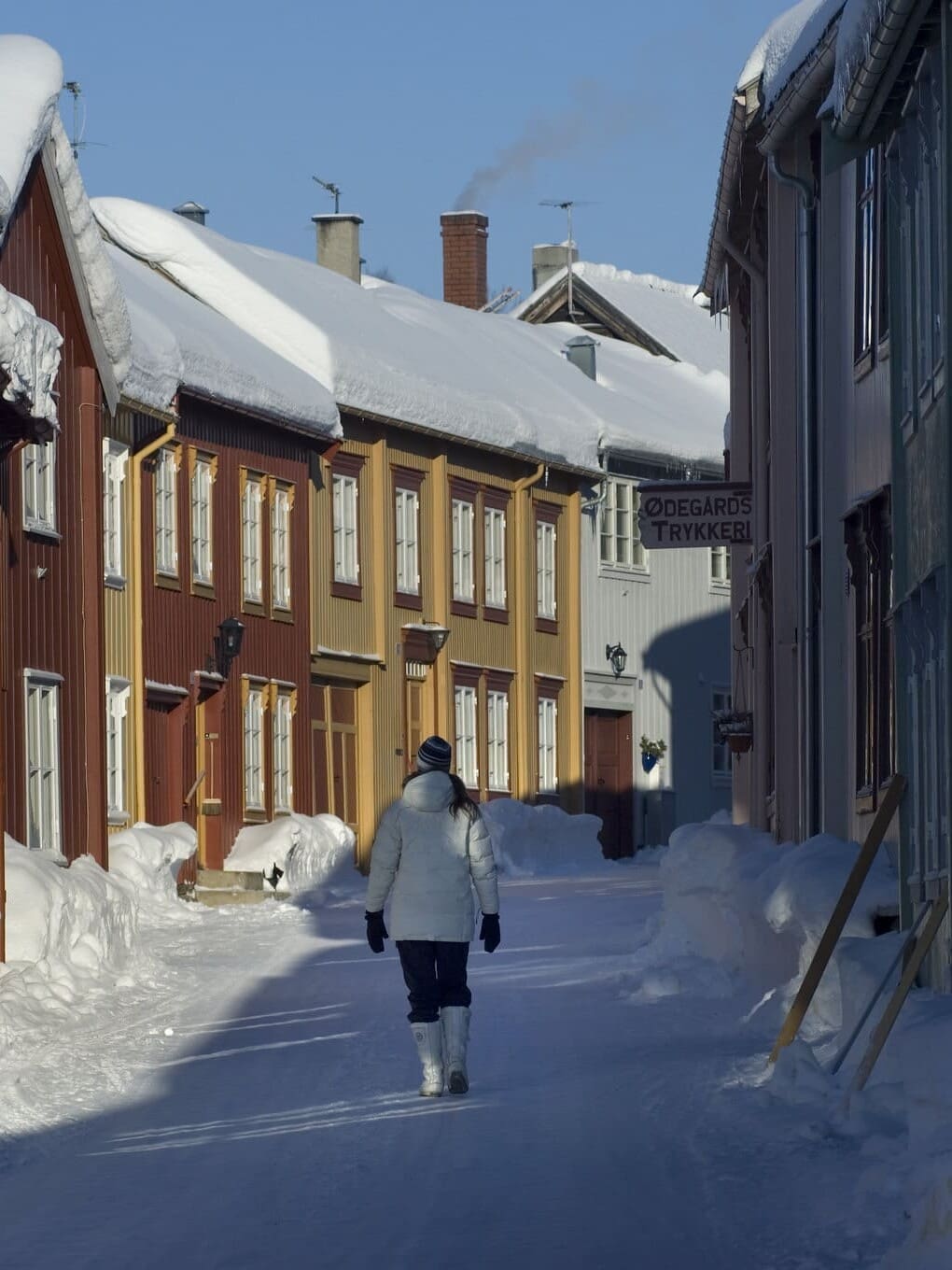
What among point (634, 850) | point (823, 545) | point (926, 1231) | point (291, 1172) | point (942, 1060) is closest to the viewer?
point (926, 1231)

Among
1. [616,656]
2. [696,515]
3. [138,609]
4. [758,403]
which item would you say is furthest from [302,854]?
[616,656]

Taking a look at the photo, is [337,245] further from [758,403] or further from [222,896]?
[758,403]

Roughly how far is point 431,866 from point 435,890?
0.13 meters

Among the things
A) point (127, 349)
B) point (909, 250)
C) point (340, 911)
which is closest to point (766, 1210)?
point (909, 250)

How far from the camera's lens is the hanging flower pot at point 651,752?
38.8 m

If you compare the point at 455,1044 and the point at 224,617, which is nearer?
the point at 455,1044

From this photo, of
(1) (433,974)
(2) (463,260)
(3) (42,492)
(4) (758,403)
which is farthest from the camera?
(2) (463,260)

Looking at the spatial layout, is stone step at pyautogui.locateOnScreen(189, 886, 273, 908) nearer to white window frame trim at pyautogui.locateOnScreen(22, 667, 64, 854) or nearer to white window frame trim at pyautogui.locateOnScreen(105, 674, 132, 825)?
white window frame trim at pyautogui.locateOnScreen(105, 674, 132, 825)

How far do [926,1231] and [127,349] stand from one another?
16.5 metres

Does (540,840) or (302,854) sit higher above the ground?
(302,854)

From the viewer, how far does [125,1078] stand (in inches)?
484

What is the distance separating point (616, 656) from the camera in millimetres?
37969

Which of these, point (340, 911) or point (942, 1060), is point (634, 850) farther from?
point (942, 1060)

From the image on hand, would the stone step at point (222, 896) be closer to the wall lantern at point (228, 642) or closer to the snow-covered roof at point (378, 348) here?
the wall lantern at point (228, 642)
